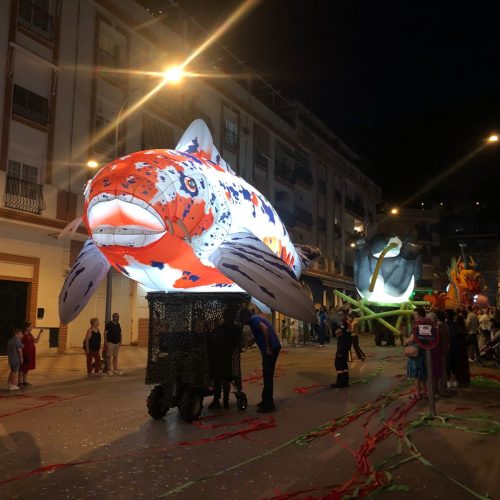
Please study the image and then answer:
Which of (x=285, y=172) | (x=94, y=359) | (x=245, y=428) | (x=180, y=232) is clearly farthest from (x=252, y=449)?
(x=285, y=172)

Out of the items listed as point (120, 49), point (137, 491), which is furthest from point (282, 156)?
point (137, 491)

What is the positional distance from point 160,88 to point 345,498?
834 inches

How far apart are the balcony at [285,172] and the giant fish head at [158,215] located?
1031 inches

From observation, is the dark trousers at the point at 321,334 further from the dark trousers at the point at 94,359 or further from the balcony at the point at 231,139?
the dark trousers at the point at 94,359

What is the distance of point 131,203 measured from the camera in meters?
5.23

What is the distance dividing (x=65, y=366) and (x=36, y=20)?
11.8m

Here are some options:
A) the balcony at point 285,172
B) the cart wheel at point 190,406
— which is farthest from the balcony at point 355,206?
the cart wheel at point 190,406

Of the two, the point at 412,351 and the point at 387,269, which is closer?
the point at 412,351

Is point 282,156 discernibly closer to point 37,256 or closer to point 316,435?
point 37,256

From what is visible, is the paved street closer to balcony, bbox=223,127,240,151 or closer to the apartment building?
the apartment building

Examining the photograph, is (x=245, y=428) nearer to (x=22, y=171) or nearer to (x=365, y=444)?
(x=365, y=444)

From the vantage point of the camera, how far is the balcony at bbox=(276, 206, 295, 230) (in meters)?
32.0

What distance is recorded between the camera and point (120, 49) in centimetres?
2114

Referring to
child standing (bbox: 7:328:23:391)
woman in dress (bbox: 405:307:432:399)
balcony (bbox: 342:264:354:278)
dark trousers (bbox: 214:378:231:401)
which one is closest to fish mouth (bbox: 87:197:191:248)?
dark trousers (bbox: 214:378:231:401)
